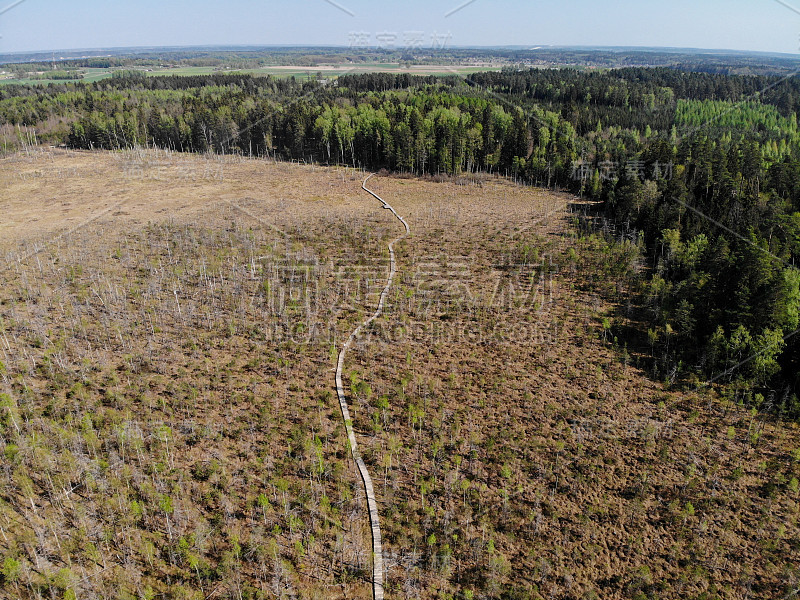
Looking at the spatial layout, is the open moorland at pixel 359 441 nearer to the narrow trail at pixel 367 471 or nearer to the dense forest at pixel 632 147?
the narrow trail at pixel 367 471

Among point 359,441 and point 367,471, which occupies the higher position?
point 359,441

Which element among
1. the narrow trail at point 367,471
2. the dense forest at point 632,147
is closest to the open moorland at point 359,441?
the narrow trail at point 367,471

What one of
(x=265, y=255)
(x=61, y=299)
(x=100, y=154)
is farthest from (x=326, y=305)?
(x=100, y=154)

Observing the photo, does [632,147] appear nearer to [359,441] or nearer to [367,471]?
[359,441]

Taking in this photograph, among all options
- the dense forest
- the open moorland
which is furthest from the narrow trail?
the dense forest

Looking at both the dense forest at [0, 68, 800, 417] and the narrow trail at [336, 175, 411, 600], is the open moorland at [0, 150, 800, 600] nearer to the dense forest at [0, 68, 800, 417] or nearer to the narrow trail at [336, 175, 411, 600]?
the narrow trail at [336, 175, 411, 600]

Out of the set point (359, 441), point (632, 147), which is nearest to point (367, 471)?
point (359, 441)
